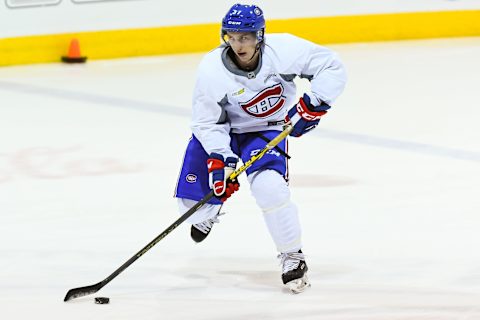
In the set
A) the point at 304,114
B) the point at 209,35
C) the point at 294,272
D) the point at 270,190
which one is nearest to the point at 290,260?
the point at 294,272

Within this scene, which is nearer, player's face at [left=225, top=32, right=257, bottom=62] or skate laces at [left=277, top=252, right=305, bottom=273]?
player's face at [left=225, top=32, right=257, bottom=62]

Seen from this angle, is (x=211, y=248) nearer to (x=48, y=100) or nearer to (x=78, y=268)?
(x=78, y=268)

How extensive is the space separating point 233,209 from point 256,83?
1199 mm

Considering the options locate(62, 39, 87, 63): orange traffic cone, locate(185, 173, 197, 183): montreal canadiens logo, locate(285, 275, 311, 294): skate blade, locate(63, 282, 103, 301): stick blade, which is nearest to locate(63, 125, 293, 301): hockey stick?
locate(63, 282, 103, 301): stick blade

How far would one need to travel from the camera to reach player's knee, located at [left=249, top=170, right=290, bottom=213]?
3.57m

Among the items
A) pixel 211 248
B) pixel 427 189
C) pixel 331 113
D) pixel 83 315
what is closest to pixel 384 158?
pixel 427 189

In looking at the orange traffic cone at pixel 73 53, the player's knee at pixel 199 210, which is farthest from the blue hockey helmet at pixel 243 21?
the orange traffic cone at pixel 73 53

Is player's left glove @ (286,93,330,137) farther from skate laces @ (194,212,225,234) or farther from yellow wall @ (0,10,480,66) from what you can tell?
yellow wall @ (0,10,480,66)

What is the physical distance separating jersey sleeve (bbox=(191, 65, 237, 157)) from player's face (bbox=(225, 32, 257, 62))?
12 cm

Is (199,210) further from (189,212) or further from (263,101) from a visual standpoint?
(263,101)

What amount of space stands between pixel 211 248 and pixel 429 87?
3.71m

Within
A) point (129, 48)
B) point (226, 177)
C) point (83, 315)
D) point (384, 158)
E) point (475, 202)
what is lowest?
point (83, 315)

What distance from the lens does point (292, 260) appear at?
143 inches

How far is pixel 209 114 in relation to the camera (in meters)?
3.62
